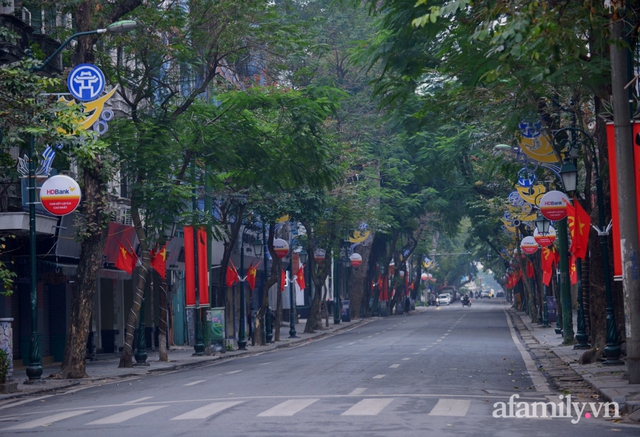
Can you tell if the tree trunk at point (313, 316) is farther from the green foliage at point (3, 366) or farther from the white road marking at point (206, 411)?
the white road marking at point (206, 411)

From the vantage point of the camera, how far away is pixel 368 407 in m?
13.9

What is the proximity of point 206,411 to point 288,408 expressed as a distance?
3.77 feet

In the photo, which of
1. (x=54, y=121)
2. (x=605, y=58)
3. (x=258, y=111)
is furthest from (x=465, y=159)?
(x=54, y=121)

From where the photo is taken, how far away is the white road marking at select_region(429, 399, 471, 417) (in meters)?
13.0

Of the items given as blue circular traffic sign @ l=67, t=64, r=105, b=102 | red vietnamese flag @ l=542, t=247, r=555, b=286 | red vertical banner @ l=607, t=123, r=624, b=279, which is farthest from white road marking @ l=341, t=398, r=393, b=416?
red vietnamese flag @ l=542, t=247, r=555, b=286

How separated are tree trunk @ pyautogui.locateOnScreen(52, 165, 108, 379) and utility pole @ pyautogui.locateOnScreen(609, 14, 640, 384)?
43.1 ft

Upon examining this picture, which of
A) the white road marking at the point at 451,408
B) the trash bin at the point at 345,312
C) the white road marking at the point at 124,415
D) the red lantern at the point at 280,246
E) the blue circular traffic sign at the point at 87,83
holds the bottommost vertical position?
the trash bin at the point at 345,312

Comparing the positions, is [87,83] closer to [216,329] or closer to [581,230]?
[581,230]

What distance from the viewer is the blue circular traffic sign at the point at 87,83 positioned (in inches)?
882

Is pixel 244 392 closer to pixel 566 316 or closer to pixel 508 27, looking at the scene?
pixel 508 27

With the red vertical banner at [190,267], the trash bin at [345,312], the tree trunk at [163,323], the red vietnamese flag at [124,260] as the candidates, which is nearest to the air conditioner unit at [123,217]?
the red vertical banner at [190,267]

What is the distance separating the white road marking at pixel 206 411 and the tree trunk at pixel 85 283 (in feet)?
33.9

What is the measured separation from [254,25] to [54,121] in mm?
11793

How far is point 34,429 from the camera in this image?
12562 mm
